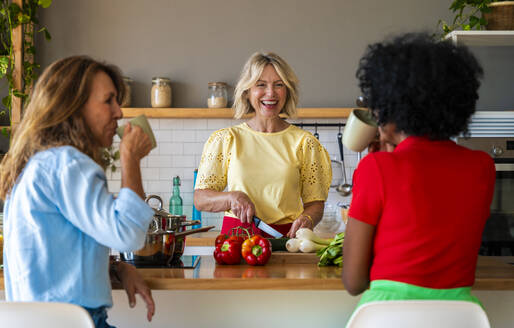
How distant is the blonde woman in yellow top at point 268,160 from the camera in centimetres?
245

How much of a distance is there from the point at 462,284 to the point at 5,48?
353 centimetres

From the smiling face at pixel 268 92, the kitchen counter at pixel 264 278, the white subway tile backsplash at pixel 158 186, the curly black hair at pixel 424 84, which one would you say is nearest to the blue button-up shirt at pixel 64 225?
the kitchen counter at pixel 264 278

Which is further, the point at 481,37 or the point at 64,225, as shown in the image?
the point at 481,37

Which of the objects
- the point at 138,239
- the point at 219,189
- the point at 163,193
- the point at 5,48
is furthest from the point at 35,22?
the point at 138,239

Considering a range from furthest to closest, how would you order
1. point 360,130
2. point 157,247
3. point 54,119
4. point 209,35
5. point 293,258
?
1. point 209,35
2. point 293,258
3. point 157,247
4. point 360,130
5. point 54,119

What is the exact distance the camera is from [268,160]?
2.51 metres

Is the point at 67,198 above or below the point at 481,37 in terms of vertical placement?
below

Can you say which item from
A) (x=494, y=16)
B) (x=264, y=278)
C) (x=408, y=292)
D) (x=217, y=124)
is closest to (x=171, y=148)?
(x=217, y=124)

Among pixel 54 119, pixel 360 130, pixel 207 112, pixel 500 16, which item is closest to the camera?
pixel 54 119

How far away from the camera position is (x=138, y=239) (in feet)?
4.10

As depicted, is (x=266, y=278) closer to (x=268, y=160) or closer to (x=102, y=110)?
(x=102, y=110)

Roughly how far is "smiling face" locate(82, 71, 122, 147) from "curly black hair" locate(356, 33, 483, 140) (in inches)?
25.2

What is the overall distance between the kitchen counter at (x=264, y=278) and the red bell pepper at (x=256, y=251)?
1.0 inches

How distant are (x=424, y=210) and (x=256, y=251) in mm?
752
